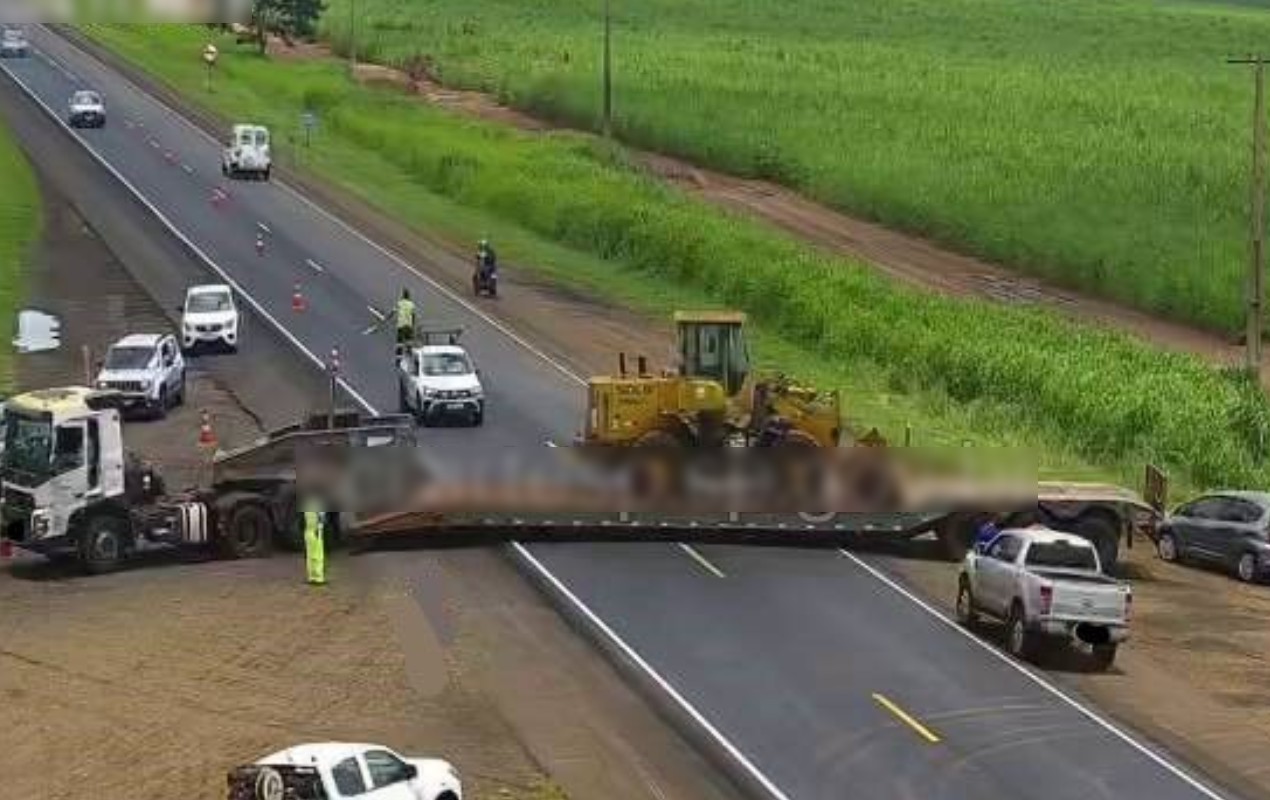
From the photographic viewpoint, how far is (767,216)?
283 feet

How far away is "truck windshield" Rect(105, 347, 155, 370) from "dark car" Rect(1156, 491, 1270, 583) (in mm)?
24554

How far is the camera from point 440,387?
48594mm

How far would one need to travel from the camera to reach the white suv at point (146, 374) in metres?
50.1

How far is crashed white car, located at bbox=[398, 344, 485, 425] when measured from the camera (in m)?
48.5

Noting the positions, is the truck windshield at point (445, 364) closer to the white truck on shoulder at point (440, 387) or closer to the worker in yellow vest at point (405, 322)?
the white truck on shoulder at point (440, 387)

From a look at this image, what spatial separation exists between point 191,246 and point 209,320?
55.3ft

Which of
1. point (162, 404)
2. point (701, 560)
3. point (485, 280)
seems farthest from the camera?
point (485, 280)

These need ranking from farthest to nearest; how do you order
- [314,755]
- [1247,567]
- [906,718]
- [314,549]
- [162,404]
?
[162,404]
[1247,567]
[314,549]
[906,718]
[314,755]

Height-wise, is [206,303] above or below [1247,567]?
above

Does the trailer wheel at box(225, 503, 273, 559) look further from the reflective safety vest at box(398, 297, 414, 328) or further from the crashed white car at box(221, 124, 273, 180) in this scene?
the crashed white car at box(221, 124, 273, 180)

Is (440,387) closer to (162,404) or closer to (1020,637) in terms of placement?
(162,404)

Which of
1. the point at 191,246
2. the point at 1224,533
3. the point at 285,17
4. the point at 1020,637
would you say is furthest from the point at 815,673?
the point at 285,17

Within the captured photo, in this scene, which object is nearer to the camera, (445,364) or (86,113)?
(445,364)

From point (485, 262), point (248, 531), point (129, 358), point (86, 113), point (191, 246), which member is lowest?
point (248, 531)
